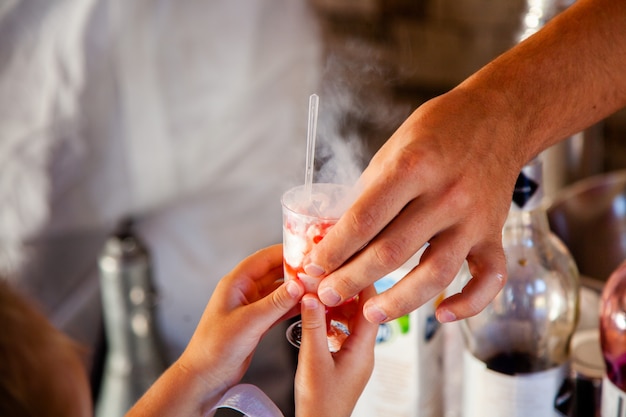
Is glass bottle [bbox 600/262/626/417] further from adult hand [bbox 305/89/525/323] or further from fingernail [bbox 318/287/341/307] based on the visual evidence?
fingernail [bbox 318/287/341/307]

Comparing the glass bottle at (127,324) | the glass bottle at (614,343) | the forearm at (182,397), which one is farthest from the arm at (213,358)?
the glass bottle at (127,324)

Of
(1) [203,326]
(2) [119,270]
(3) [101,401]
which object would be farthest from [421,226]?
(3) [101,401]

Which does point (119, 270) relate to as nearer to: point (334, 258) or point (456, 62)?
point (334, 258)

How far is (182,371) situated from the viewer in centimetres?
72

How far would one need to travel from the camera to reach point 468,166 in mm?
675

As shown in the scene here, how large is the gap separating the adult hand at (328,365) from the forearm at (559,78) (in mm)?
233

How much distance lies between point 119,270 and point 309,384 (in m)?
0.81

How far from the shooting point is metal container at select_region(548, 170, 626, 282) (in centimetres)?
124

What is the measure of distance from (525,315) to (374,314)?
25 cm

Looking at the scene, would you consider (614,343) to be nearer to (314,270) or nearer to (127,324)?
(314,270)

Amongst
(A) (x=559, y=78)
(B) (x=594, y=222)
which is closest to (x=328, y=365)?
(A) (x=559, y=78)

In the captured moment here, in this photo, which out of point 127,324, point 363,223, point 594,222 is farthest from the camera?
point 127,324

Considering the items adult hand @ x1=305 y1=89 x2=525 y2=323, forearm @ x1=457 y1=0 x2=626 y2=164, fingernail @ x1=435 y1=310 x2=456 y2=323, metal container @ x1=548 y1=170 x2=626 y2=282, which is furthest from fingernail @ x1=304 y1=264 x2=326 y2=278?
metal container @ x1=548 y1=170 x2=626 y2=282

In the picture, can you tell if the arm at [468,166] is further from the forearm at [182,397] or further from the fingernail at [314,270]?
the forearm at [182,397]
